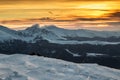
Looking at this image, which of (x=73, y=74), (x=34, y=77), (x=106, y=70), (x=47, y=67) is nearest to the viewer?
(x=34, y=77)

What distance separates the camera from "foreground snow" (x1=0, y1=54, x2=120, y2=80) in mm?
102887

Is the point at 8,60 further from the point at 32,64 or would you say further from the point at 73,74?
the point at 73,74

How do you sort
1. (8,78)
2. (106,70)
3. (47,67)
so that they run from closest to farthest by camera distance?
(8,78) < (47,67) < (106,70)

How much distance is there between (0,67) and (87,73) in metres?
22.8

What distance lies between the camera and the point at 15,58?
138 metres

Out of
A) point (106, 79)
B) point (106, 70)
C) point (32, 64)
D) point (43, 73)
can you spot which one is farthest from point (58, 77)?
point (106, 70)

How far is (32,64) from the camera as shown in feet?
408

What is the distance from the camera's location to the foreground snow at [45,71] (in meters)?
103

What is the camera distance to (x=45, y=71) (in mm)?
112750

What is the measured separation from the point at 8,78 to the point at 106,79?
27.1m

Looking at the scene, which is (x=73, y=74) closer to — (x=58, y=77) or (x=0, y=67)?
(x=58, y=77)

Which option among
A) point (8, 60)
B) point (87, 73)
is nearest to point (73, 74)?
point (87, 73)

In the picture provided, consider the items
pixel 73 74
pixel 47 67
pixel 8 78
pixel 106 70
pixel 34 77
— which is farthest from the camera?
pixel 106 70

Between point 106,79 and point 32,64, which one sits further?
point 32,64
